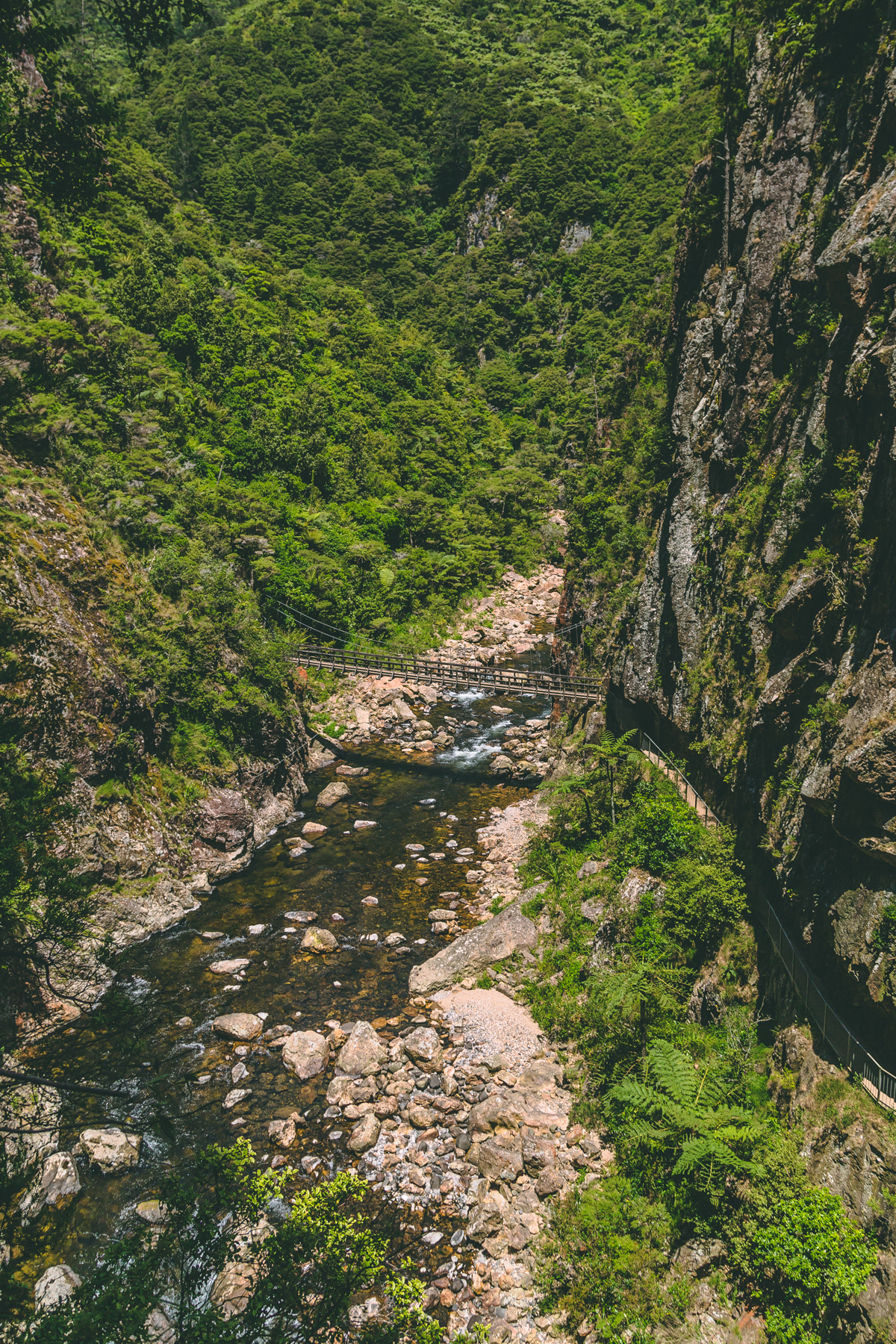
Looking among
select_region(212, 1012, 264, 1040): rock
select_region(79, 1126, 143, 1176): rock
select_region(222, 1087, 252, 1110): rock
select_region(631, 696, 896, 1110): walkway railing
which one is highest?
select_region(631, 696, 896, 1110): walkway railing

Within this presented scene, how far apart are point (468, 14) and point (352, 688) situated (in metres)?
140

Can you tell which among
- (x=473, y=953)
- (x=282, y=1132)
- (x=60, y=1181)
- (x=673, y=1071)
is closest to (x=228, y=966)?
(x=282, y=1132)

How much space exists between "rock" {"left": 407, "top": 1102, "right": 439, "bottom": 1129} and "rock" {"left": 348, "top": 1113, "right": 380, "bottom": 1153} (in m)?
0.53

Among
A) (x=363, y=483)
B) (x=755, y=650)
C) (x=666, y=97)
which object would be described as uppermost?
(x=666, y=97)

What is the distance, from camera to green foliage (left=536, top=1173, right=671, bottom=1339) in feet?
24.1

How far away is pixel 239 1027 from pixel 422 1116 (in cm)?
394

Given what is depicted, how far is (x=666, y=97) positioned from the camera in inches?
3285

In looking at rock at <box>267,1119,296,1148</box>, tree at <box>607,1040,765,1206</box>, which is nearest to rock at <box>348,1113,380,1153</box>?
rock at <box>267,1119,296,1148</box>

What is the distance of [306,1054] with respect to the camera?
11531 mm

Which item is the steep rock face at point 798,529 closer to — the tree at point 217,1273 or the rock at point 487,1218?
the tree at point 217,1273

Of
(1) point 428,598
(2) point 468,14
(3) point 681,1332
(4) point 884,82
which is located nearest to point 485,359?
(1) point 428,598

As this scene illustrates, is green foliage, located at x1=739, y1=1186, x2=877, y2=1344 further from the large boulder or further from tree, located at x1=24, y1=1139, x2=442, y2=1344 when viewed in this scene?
the large boulder

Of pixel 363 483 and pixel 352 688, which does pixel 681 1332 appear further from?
pixel 363 483

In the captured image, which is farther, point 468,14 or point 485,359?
point 468,14
